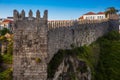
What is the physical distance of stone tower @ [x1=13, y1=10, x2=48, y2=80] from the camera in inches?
1107

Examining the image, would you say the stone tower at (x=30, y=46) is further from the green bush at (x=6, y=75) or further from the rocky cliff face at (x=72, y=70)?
the rocky cliff face at (x=72, y=70)

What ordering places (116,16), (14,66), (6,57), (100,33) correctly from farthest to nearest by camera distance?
1. (116,16)
2. (100,33)
3. (6,57)
4. (14,66)

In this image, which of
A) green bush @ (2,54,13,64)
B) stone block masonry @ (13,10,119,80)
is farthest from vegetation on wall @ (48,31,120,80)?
green bush @ (2,54,13,64)

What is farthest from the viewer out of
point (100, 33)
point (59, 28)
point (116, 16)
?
point (116, 16)

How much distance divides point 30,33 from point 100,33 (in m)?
25.2

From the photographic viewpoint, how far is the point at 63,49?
3384cm

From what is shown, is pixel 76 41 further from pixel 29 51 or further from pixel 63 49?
pixel 29 51

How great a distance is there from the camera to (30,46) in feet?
92.8

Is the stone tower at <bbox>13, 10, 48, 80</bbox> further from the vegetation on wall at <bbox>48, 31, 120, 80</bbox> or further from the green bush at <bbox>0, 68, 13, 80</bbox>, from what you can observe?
the vegetation on wall at <bbox>48, 31, 120, 80</bbox>

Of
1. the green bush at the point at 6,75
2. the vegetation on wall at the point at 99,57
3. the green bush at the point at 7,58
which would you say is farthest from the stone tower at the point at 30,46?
the green bush at the point at 7,58

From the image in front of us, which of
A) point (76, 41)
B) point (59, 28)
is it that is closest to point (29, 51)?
point (59, 28)

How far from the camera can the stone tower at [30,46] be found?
28125 millimetres

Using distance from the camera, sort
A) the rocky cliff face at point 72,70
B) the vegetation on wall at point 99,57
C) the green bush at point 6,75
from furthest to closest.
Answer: the vegetation on wall at point 99,57 → the rocky cliff face at point 72,70 → the green bush at point 6,75

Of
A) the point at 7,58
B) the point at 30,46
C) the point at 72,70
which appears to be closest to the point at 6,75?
the point at 30,46
